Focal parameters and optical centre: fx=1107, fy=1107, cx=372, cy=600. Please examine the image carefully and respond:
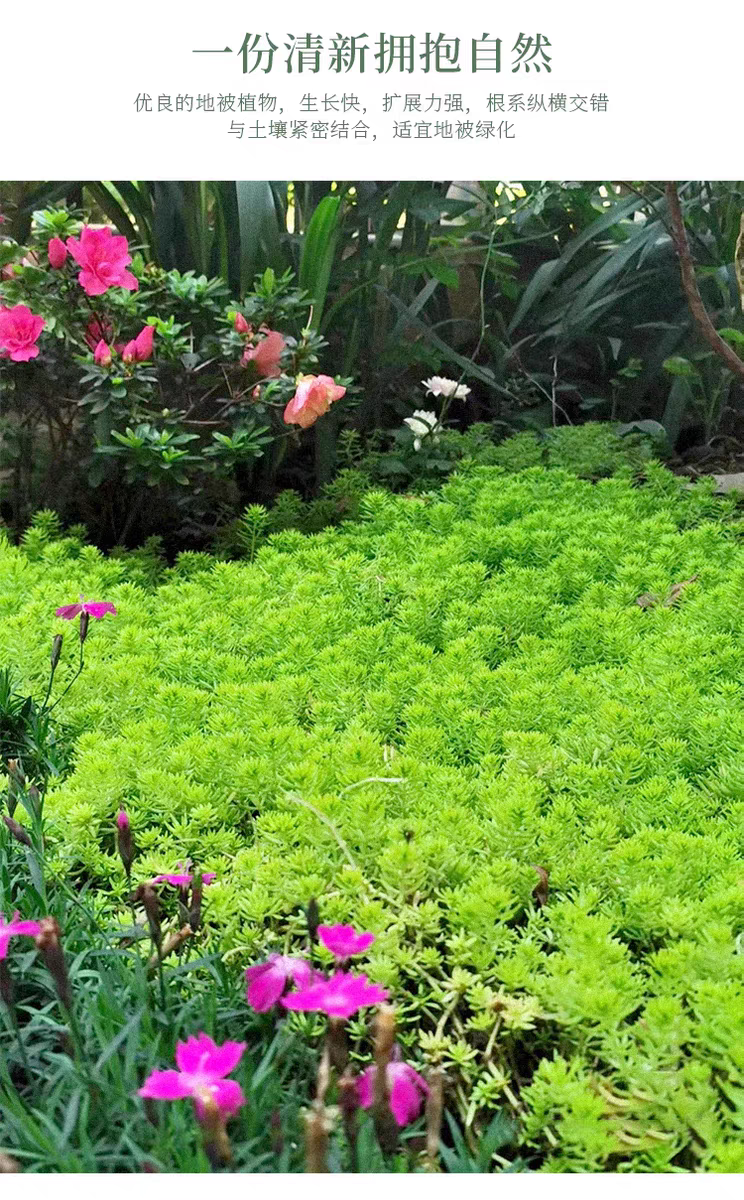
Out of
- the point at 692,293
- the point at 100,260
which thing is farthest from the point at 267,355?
the point at 692,293

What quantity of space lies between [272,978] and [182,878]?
0.48ft

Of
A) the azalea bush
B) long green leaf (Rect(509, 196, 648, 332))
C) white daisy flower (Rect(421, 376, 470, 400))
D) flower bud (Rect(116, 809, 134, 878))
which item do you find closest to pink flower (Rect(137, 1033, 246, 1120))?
flower bud (Rect(116, 809, 134, 878))

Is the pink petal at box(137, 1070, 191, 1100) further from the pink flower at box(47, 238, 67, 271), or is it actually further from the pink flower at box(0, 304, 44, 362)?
the pink flower at box(47, 238, 67, 271)

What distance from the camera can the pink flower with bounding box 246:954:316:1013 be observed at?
1.02 m

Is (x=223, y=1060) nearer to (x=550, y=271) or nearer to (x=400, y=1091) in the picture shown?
(x=400, y=1091)

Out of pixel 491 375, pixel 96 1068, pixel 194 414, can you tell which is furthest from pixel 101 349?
pixel 96 1068

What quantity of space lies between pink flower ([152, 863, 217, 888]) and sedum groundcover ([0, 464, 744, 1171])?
27mm

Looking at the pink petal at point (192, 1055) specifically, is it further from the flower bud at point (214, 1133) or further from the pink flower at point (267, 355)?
the pink flower at point (267, 355)

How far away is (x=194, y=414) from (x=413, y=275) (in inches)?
39.9

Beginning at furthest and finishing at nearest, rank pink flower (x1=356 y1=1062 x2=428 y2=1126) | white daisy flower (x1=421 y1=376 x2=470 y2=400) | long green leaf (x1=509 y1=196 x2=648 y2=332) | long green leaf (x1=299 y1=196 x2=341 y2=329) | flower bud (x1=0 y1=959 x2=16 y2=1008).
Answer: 1. long green leaf (x1=509 y1=196 x2=648 y2=332)
2. white daisy flower (x1=421 y1=376 x2=470 y2=400)
3. long green leaf (x1=299 y1=196 x2=341 y2=329)
4. flower bud (x1=0 y1=959 x2=16 y2=1008)
5. pink flower (x1=356 y1=1062 x2=428 y2=1126)

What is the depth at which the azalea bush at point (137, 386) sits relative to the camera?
8.14 ft

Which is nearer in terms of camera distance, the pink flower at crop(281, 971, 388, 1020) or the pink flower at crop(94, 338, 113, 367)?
the pink flower at crop(281, 971, 388, 1020)
